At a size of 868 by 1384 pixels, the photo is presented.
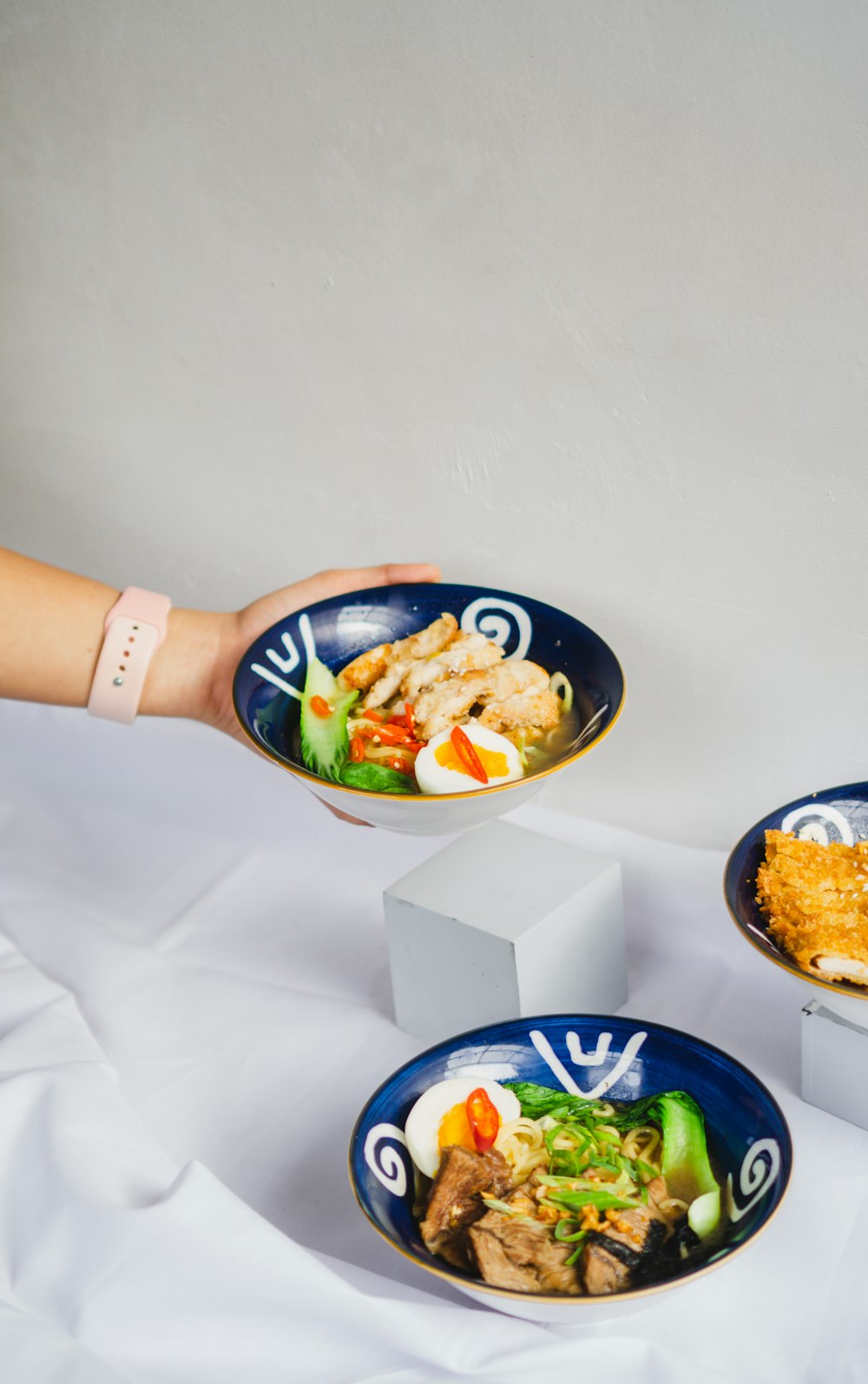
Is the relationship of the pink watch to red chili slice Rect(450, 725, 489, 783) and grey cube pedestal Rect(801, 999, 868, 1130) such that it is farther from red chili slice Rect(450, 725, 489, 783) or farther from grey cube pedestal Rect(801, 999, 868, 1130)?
grey cube pedestal Rect(801, 999, 868, 1130)

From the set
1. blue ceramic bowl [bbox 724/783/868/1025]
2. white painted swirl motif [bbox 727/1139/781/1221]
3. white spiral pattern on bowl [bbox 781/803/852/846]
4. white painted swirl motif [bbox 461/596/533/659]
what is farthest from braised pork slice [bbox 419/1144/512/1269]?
white painted swirl motif [bbox 461/596/533/659]

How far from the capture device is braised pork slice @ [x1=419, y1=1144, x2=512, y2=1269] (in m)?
0.93

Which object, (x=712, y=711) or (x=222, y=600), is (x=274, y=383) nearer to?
(x=222, y=600)

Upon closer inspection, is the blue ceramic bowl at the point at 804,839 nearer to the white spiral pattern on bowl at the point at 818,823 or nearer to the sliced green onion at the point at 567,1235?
the white spiral pattern on bowl at the point at 818,823

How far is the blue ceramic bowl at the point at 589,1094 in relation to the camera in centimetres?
87

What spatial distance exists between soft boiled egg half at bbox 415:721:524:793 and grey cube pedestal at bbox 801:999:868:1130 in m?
0.35

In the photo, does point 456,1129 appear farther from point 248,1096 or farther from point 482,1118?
point 248,1096

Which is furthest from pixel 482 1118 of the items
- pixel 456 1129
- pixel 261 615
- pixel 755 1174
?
pixel 261 615

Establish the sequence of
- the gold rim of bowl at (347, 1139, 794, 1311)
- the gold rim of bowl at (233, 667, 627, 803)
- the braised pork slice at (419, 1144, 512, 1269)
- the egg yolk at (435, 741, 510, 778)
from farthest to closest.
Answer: the egg yolk at (435, 741, 510, 778), the gold rim of bowl at (233, 667, 627, 803), the braised pork slice at (419, 1144, 512, 1269), the gold rim of bowl at (347, 1139, 794, 1311)

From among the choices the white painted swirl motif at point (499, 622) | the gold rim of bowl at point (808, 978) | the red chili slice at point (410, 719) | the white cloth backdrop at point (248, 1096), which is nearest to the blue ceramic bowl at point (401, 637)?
the white painted swirl motif at point (499, 622)

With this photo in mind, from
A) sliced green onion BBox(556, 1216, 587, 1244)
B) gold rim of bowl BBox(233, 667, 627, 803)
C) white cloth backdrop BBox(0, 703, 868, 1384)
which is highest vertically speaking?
gold rim of bowl BBox(233, 667, 627, 803)

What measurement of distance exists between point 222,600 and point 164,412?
11.9 inches

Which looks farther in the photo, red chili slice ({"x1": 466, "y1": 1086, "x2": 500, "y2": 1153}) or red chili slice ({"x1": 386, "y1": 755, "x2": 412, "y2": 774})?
red chili slice ({"x1": 386, "y1": 755, "x2": 412, "y2": 774})

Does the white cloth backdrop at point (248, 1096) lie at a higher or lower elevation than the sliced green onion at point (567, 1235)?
lower
